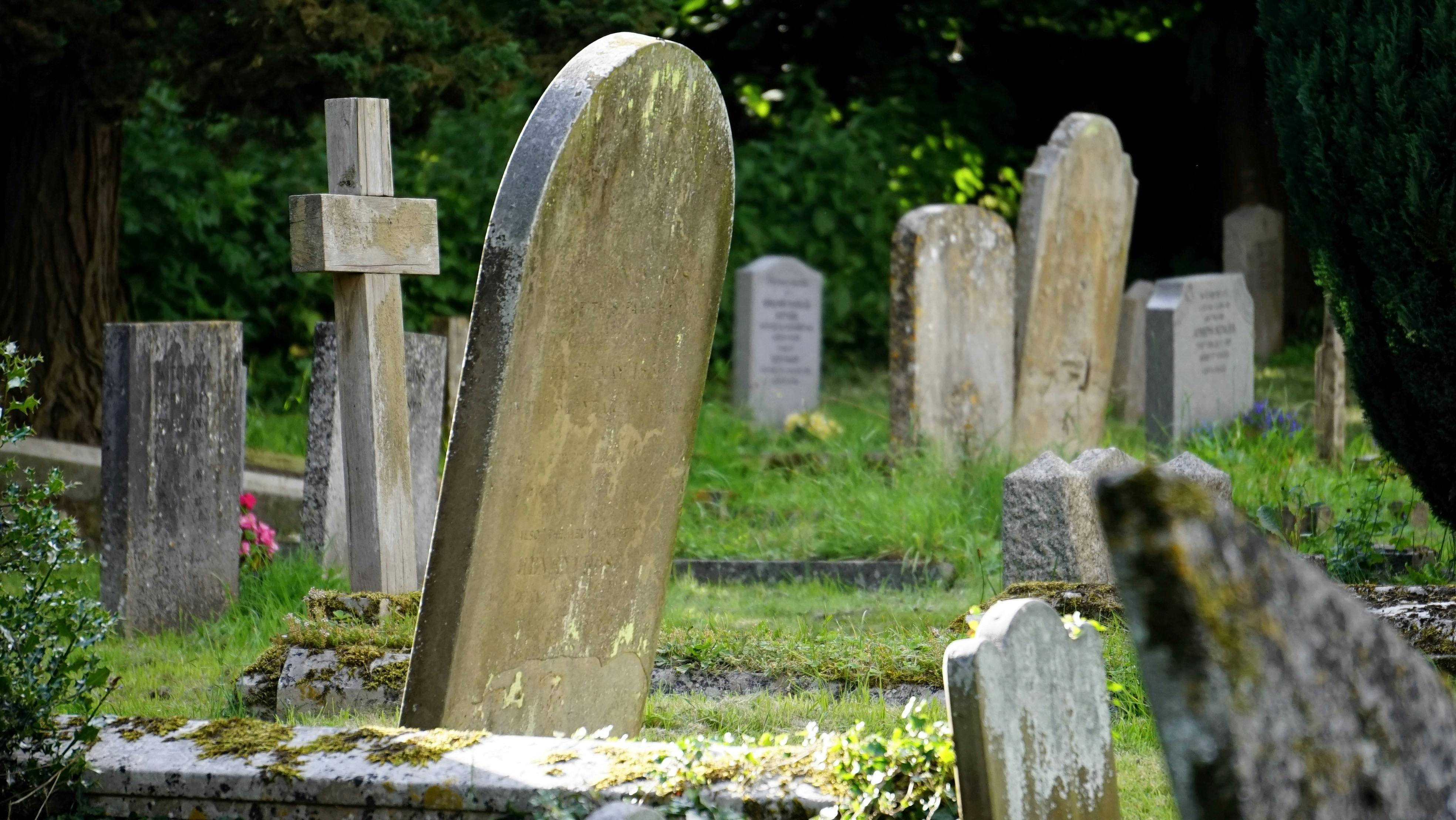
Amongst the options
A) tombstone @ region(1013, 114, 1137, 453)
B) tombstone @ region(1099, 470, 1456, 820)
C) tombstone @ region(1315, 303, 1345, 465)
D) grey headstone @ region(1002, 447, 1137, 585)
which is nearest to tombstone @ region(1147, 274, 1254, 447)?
tombstone @ region(1013, 114, 1137, 453)

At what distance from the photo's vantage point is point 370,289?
425 centimetres

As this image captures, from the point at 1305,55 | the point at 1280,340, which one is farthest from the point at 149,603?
the point at 1280,340

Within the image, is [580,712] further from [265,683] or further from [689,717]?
[265,683]

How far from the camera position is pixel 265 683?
412cm

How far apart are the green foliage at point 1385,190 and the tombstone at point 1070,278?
11.9 feet

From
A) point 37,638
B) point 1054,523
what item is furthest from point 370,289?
point 1054,523

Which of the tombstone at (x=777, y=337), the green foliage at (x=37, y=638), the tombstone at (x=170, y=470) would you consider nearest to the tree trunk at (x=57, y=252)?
the tombstone at (x=170, y=470)

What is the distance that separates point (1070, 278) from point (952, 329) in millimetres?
977

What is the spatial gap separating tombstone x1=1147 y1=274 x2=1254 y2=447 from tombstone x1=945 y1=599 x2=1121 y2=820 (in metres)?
6.60

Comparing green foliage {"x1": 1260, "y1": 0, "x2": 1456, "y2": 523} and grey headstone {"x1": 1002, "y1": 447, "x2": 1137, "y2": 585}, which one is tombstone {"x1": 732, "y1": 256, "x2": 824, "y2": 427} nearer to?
grey headstone {"x1": 1002, "y1": 447, "x2": 1137, "y2": 585}

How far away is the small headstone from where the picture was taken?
14.2 meters

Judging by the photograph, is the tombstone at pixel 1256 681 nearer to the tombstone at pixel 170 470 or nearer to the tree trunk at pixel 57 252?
the tombstone at pixel 170 470

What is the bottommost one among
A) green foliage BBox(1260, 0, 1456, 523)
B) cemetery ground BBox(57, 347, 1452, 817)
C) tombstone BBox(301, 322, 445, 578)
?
cemetery ground BBox(57, 347, 1452, 817)

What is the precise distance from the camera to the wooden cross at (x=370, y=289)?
4191mm
